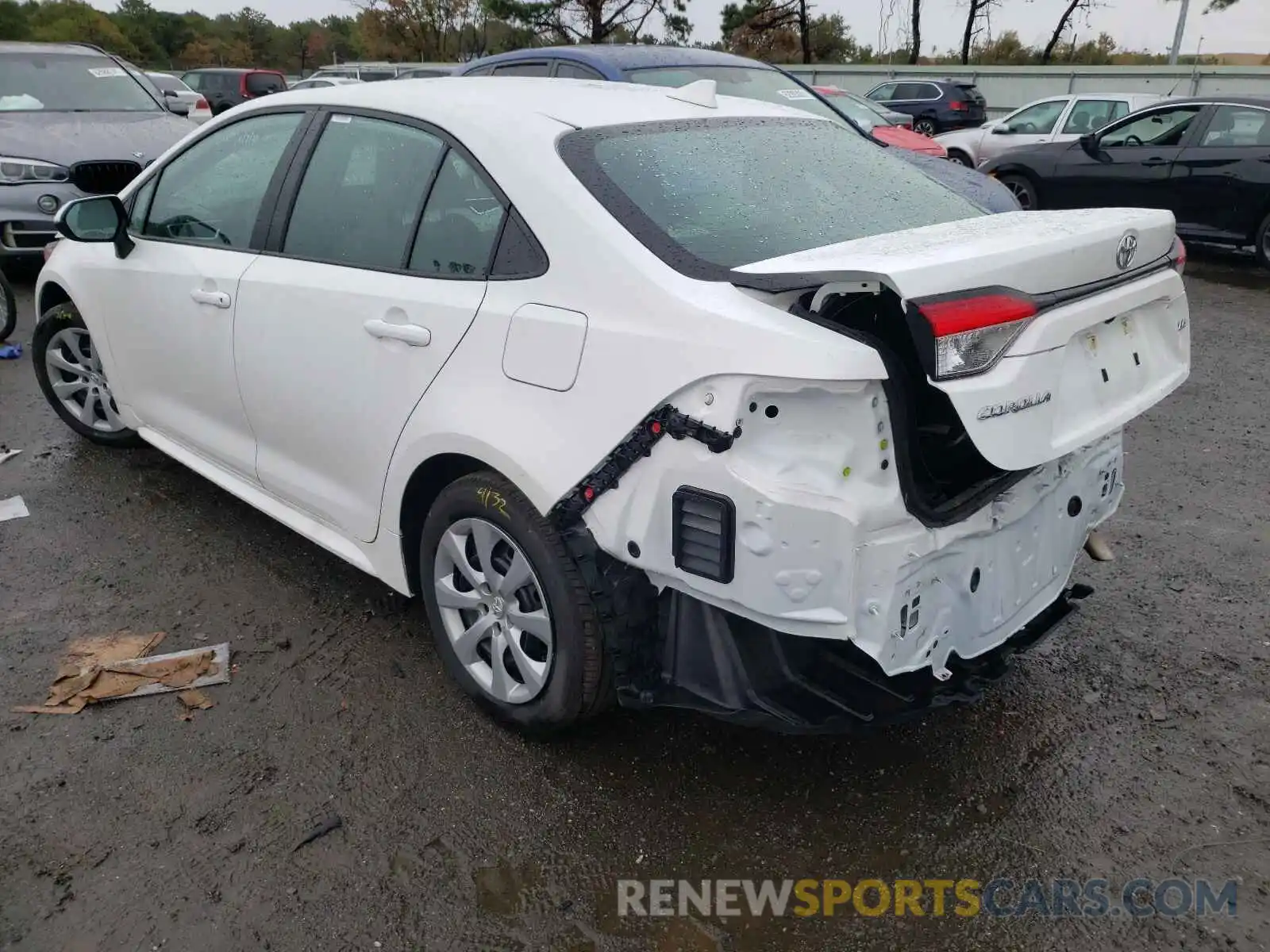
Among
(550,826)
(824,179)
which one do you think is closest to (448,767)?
(550,826)

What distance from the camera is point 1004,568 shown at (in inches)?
94.8

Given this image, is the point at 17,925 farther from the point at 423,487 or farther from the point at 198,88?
the point at 198,88

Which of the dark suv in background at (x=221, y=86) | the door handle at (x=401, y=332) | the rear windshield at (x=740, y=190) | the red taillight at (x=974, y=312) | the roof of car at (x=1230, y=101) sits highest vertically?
the rear windshield at (x=740, y=190)

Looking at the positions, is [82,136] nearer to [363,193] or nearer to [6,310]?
[6,310]

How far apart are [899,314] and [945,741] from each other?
1323mm

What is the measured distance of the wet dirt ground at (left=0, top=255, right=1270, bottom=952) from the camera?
2.26 metres

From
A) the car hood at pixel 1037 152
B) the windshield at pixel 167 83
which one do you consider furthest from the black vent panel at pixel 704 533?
the windshield at pixel 167 83

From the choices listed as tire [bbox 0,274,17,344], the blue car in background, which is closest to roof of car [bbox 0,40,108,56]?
tire [bbox 0,274,17,344]

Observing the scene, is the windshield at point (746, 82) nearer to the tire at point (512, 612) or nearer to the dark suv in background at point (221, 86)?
the tire at point (512, 612)

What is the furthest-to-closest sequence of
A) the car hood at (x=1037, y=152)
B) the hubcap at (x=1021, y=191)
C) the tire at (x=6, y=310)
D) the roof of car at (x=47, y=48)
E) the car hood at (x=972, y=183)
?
the hubcap at (x=1021, y=191) → the car hood at (x=1037, y=152) → the roof of car at (x=47, y=48) → the tire at (x=6, y=310) → the car hood at (x=972, y=183)

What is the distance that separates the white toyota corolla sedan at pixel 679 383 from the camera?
6.81ft

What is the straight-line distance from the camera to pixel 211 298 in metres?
3.45

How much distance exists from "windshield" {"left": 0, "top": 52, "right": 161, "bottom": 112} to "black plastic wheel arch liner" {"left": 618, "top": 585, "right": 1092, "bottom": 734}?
27.6ft

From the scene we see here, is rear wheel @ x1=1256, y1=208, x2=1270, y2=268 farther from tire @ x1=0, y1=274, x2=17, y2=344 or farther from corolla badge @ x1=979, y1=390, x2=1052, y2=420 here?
tire @ x1=0, y1=274, x2=17, y2=344
